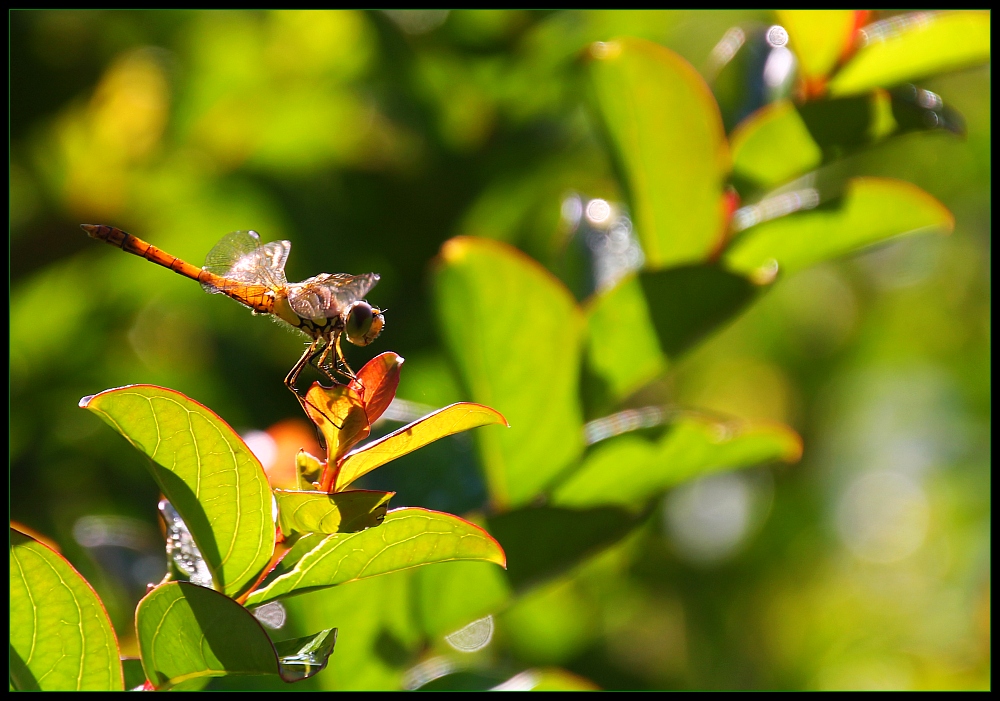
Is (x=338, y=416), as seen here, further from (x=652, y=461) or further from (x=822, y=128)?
(x=822, y=128)

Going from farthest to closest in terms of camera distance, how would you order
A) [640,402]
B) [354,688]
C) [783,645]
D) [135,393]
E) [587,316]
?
[640,402]
[783,645]
[587,316]
[354,688]
[135,393]

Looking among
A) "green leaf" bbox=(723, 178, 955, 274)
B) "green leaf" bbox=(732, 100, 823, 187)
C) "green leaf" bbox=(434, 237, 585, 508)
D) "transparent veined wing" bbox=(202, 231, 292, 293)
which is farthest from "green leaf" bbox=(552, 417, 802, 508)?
"transparent veined wing" bbox=(202, 231, 292, 293)

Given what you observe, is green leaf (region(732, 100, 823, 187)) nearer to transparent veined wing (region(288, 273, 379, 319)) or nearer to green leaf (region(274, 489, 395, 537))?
transparent veined wing (region(288, 273, 379, 319))

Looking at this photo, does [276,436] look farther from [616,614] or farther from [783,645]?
[783,645]

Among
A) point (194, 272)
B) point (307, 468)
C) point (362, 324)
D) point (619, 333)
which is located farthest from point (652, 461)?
point (194, 272)

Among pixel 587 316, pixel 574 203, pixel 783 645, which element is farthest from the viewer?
pixel 783 645

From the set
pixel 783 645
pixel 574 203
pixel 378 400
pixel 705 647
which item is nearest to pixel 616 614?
pixel 705 647
